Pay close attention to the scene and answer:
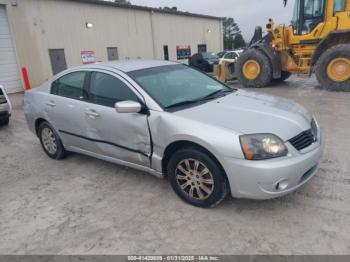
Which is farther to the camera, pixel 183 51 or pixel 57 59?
pixel 183 51

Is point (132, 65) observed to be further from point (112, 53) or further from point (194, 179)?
point (112, 53)

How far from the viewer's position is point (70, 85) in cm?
432

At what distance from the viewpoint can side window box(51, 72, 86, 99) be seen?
163 inches

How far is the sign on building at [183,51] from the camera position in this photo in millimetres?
23453

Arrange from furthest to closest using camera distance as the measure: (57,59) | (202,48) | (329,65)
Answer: (202,48)
(57,59)
(329,65)

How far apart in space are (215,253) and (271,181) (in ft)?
2.60

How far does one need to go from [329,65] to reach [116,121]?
25.5 feet

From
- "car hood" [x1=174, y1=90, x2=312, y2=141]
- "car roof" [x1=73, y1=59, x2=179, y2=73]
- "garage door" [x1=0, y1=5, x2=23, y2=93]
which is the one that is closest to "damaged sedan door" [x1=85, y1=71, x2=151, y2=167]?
"car roof" [x1=73, y1=59, x2=179, y2=73]

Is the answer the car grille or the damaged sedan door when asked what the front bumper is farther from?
the damaged sedan door

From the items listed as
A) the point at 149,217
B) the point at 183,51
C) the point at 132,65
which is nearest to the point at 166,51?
the point at 183,51

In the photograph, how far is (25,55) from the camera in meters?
13.5

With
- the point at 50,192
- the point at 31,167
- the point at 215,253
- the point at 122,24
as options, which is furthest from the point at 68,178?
the point at 122,24

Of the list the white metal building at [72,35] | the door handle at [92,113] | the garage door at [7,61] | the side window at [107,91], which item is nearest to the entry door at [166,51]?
the white metal building at [72,35]

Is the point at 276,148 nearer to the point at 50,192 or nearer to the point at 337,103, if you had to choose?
the point at 50,192
